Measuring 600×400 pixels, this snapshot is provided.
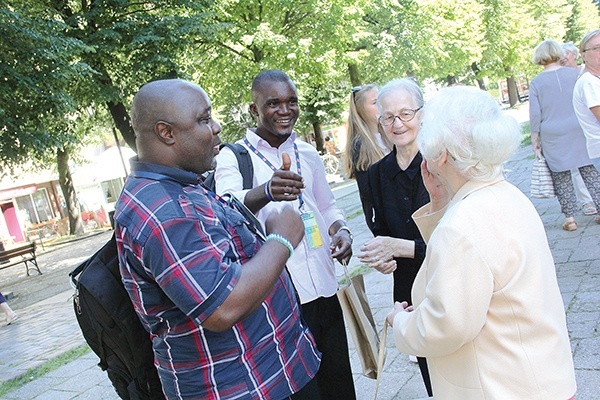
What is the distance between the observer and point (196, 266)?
1612 mm

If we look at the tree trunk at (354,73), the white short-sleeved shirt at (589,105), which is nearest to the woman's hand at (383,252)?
the white short-sleeved shirt at (589,105)

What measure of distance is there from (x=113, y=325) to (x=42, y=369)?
14.2 feet

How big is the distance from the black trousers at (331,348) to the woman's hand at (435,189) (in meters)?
1.02

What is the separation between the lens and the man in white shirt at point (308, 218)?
2.79m

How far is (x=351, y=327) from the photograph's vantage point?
2520 mm

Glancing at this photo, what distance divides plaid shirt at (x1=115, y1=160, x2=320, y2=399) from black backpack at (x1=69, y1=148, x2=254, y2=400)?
0.54 feet

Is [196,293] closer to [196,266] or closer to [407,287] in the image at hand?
[196,266]

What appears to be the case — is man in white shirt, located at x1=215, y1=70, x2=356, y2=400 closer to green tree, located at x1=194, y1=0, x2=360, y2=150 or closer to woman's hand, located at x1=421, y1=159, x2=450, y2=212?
woman's hand, located at x1=421, y1=159, x2=450, y2=212

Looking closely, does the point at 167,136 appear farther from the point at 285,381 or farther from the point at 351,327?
the point at 351,327

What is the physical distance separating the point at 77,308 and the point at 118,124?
14.1 meters

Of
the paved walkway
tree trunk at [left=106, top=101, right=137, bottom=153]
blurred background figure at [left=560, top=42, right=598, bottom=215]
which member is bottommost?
the paved walkway

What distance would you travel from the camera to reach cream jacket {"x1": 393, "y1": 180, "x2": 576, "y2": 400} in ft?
5.16

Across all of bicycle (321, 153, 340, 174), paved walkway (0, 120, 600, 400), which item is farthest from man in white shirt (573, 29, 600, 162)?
bicycle (321, 153, 340, 174)

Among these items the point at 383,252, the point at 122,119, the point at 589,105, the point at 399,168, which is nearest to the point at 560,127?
the point at 589,105
